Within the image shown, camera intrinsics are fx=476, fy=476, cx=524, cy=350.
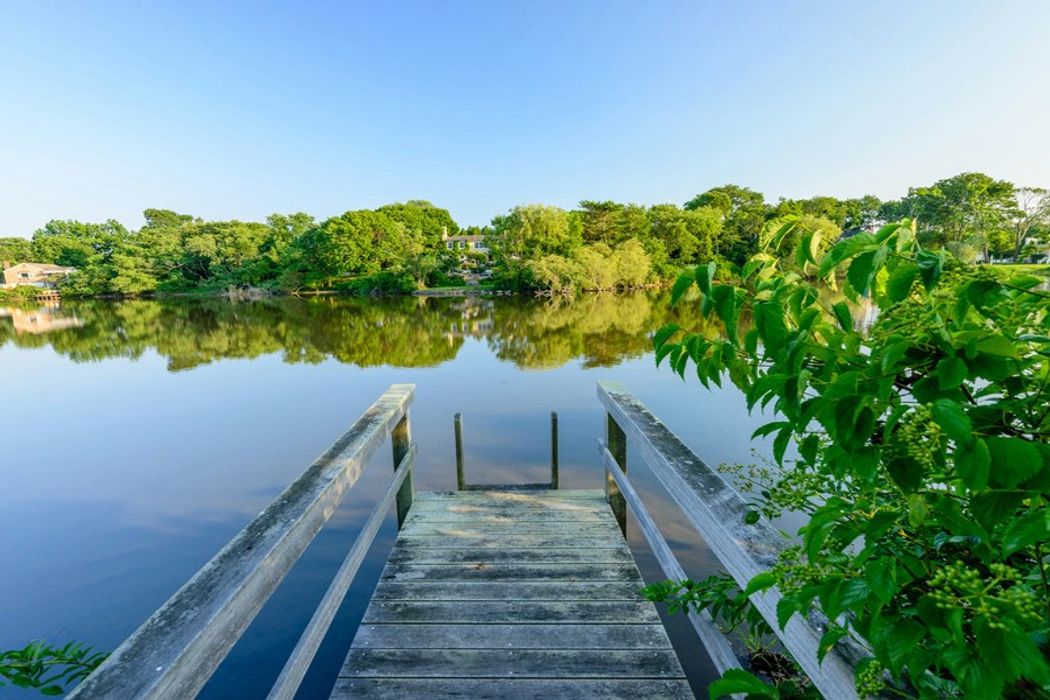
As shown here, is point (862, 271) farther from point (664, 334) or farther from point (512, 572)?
point (512, 572)

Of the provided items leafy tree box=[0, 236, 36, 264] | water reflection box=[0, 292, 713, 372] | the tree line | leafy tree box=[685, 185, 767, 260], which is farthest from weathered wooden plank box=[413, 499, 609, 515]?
leafy tree box=[0, 236, 36, 264]

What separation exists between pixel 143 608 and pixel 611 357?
13091 millimetres

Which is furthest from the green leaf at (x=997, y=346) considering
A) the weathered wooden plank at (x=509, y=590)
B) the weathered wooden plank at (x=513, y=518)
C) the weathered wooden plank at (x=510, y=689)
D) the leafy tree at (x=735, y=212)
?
the leafy tree at (x=735, y=212)

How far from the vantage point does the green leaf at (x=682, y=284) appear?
116 cm

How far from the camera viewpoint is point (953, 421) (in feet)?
2.15

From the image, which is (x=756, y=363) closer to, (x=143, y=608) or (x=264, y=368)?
(x=143, y=608)

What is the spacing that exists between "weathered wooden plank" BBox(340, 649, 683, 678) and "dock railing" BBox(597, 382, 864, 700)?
0.47 m

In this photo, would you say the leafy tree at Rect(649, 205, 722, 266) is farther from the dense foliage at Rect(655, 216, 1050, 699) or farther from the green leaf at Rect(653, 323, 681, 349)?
the dense foliage at Rect(655, 216, 1050, 699)

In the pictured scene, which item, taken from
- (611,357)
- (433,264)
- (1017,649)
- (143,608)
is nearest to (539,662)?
(1017,649)

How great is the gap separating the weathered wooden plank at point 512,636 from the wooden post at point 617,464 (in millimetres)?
1273

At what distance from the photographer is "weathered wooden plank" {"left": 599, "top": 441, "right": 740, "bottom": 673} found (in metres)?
1.78

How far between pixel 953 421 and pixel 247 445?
10.5 metres

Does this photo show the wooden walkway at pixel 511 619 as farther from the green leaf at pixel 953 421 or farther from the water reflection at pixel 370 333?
the water reflection at pixel 370 333

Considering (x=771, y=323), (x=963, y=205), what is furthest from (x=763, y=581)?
(x=963, y=205)
